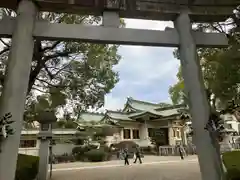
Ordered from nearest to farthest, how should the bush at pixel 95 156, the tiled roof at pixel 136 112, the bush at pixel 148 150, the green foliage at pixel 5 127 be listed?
the green foliage at pixel 5 127 → the bush at pixel 95 156 → the bush at pixel 148 150 → the tiled roof at pixel 136 112

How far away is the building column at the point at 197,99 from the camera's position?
11.8 ft

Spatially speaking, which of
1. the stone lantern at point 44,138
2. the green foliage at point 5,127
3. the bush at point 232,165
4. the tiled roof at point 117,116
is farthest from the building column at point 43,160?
the tiled roof at point 117,116

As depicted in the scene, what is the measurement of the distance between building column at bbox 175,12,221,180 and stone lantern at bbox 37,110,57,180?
5730 millimetres

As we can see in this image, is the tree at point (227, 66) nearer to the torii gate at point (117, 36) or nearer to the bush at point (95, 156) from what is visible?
the torii gate at point (117, 36)

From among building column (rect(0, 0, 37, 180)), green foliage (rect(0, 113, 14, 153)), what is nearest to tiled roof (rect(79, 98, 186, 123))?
building column (rect(0, 0, 37, 180))

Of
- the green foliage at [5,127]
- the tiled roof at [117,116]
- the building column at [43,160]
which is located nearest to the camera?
the green foliage at [5,127]

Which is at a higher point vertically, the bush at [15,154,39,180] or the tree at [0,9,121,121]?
the tree at [0,9,121,121]

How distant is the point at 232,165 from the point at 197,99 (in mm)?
2105

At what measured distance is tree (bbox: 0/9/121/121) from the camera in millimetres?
8016

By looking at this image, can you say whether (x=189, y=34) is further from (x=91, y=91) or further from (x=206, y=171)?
(x=91, y=91)

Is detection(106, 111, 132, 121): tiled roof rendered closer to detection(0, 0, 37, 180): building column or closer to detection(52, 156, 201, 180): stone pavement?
detection(52, 156, 201, 180): stone pavement

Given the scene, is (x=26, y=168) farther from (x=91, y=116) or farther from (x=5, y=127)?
(x=91, y=116)

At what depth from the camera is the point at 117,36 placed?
4059 millimetres

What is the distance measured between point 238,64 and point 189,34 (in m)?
2.63
